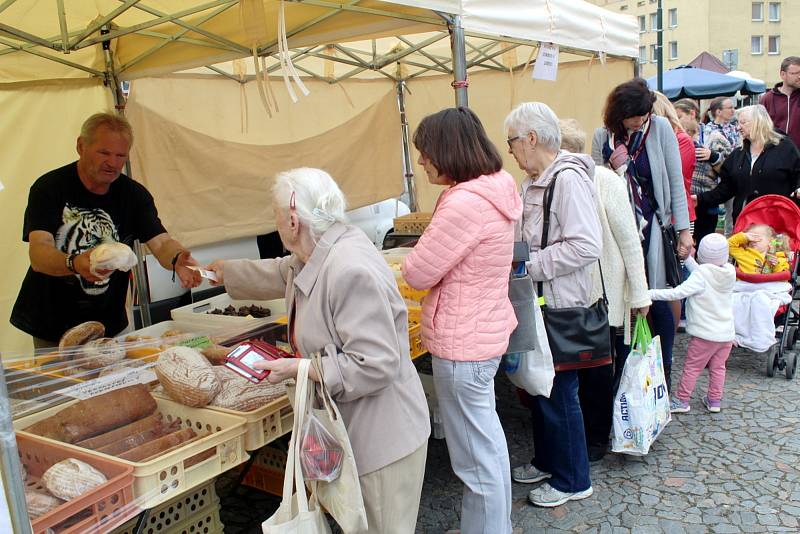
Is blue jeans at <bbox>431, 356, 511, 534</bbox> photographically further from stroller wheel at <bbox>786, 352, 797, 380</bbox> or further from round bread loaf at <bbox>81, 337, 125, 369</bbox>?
stroller wheel at <bbox>786, 352, 797, 380</bbox>

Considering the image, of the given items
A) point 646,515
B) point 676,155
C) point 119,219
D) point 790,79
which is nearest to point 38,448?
point 119,219

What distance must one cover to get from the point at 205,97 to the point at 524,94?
3.13 metres

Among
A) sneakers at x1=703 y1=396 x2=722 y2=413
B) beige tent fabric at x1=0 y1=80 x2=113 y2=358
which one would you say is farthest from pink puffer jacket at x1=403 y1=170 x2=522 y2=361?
beige tent fabric at x1=0 y1=80 x2=113 y2=358

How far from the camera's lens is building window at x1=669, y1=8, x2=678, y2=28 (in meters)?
39.2

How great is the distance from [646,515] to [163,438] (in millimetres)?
2198

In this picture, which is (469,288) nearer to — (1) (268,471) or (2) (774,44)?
(1) (268,471)

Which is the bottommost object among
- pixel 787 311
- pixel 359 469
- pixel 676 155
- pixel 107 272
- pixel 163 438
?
pixel 787 311

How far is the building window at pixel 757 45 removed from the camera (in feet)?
129

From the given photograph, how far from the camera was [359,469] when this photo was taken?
1888 millimetres

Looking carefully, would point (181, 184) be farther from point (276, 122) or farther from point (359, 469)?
point (359, 469)

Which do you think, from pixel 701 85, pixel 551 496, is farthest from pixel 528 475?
pixel 701 85

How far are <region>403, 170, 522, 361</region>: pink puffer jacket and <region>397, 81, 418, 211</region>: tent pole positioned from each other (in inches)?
183

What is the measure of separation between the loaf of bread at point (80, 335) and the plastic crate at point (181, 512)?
87 centimetres

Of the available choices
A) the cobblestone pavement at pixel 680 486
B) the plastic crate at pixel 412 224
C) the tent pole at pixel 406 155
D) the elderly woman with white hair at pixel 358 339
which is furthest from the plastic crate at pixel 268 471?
the tent pole at pixel 406 155
